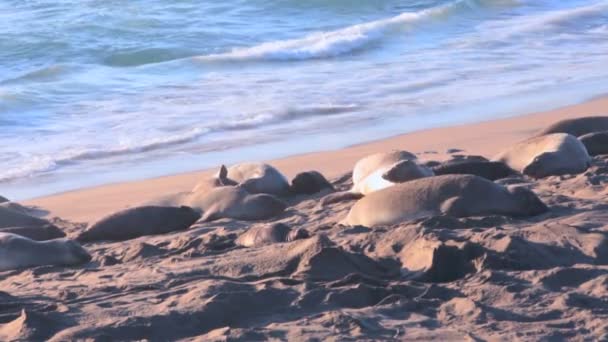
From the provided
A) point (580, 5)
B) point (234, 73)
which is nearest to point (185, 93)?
point (234, 73)

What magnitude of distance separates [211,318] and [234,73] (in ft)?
34.9

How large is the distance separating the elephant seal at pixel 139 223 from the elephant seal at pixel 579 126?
3.02 m

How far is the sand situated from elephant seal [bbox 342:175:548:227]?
0.44 feet

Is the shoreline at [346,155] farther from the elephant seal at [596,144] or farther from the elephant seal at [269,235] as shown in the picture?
the elephant seal at [269,235]

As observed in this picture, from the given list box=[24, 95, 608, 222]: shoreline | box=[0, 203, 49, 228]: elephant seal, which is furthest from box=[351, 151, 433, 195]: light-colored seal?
box=[0, 203, 49, 228]: elephant seal

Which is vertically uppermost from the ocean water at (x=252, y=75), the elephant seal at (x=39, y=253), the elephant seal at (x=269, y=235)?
the ocean water at (x=252, y=75)

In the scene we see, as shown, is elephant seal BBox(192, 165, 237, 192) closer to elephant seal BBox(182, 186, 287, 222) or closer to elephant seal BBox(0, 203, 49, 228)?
elephant seal BBox(182, 186, 287, 222)

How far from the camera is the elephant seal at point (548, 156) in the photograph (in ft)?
22.9

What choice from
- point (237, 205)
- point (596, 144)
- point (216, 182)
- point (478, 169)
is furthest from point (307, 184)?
point (596, 144)

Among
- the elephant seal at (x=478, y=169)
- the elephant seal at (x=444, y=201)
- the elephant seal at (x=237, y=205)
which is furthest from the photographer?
the elephant seal at (x=478, y=169)

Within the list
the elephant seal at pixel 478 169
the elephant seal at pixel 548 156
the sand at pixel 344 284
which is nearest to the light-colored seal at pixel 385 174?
the elephant seal at pixel 478 169

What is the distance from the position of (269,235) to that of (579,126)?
369 centimetres

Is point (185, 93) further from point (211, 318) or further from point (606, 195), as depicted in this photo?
point (211, 318)

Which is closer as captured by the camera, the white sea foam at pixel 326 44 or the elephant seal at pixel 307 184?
the elephant seal at pixel 307 184
